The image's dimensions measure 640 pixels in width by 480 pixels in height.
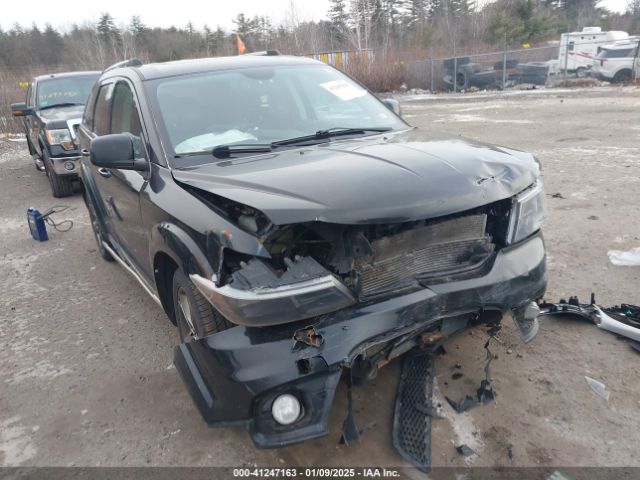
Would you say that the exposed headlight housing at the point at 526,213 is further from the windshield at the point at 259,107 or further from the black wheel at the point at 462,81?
the black wheel at the point at 462,81

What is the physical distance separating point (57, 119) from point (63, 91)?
51.0 inches

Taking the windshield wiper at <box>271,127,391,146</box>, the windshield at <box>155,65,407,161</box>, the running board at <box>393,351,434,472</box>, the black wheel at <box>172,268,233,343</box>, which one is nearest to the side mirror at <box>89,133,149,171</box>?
the windshield at <box>155,65,407,161</box>

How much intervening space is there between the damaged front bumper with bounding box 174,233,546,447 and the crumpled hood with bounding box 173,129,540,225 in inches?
15.7

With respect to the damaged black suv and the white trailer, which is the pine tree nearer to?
the white trailer

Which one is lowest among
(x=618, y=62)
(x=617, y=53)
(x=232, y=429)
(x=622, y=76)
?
(x=232, y=429)

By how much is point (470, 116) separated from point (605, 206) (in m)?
9.91

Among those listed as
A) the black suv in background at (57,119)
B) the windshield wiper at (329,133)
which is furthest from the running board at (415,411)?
the black suv in background at (57,119)

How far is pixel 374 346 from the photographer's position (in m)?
2.21

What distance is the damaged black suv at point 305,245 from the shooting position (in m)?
2.00

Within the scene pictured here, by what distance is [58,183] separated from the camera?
796 cm

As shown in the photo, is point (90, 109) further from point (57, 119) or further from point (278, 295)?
point (57, 119)

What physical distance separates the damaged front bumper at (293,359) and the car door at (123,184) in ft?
4.07

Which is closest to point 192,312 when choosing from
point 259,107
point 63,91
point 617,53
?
point 259,107

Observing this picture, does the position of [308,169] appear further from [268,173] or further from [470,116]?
[470,116]
